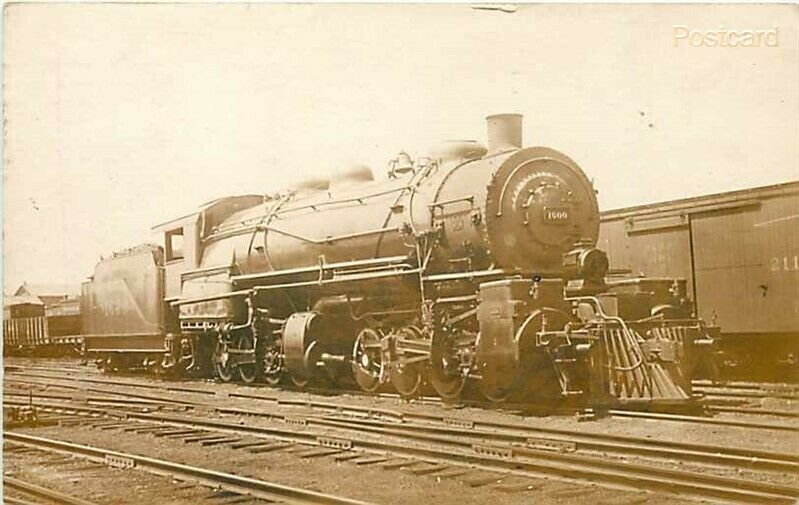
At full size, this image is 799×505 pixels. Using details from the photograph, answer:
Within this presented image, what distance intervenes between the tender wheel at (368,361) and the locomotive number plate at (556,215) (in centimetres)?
119

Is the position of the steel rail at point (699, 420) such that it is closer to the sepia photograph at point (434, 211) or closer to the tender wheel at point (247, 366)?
the sepia photograph at point (434, 211)

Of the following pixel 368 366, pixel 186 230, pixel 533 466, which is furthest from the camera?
pixel 186 230

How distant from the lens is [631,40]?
386 centimetres

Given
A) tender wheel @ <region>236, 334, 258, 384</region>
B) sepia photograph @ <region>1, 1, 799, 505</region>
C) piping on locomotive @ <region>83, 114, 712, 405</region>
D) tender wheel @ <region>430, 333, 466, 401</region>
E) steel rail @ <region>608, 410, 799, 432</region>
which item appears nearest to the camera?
sepia photograph @ <region>1, 1, 799, 505</region>

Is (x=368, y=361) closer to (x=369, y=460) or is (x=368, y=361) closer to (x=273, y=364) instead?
(x=273, y=364)

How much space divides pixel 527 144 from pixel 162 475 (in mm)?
2302

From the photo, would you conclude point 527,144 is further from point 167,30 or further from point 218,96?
point 167,30

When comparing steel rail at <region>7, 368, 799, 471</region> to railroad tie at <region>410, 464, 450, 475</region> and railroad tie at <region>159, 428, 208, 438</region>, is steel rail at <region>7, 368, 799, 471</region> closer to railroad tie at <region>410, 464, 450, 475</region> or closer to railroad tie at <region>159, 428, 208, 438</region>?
railroad tie at <region>159, 428, 208, 438</region>

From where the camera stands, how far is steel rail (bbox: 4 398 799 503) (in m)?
2.96

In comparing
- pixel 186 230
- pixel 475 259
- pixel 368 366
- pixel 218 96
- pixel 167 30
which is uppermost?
pixel 167 30

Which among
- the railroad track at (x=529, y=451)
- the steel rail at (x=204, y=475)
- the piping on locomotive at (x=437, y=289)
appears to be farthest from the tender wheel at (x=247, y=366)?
the steel rail at (x=204, y=475)

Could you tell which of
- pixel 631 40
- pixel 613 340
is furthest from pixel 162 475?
pixel 631 40

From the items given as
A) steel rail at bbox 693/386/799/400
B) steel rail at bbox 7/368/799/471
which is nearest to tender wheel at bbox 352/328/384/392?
steel rail at bbox 7/368/799/471

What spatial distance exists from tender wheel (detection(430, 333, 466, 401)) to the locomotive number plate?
777mm
